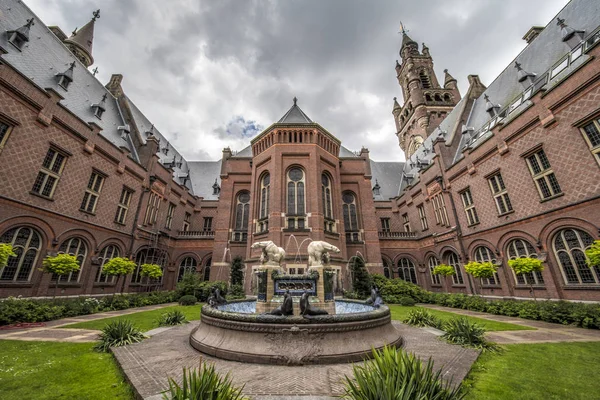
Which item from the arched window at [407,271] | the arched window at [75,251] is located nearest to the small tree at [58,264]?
the arched window at [75,251]

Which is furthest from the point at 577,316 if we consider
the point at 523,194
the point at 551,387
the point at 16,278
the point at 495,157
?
the point at 16,278

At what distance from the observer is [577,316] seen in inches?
409

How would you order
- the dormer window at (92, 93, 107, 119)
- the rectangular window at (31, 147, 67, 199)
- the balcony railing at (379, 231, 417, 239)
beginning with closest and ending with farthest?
the rectangular window at (31, 147, 67, 199), the dormer window at (92, 93, 107, 119), the balcony railing at (379, 231, 417, 239)

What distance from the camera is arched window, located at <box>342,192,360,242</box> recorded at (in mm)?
25391

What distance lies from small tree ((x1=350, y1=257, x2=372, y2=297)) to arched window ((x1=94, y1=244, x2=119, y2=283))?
19.8 metres

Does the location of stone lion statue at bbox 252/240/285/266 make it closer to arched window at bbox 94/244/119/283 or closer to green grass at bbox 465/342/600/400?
green grass at bbox 465/342/600/400

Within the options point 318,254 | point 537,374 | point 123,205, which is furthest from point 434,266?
point 123,205

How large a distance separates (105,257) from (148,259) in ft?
16.3

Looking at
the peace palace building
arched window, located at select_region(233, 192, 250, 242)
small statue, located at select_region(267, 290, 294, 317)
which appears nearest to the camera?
small statue, located at select_region(267, 290, 294, 317)

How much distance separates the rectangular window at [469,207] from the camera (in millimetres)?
19875

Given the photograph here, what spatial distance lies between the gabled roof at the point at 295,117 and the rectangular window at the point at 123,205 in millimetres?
15710

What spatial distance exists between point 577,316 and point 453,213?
40.4 feet

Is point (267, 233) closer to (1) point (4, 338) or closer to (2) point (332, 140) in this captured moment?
(2) point (332, 140)

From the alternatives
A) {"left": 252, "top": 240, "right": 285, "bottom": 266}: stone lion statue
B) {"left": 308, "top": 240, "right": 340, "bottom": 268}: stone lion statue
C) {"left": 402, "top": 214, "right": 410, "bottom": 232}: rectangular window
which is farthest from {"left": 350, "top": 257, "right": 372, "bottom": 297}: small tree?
{"left": 252, "top": 240, "right": 285, "bottom": 266}: stone lion statue
